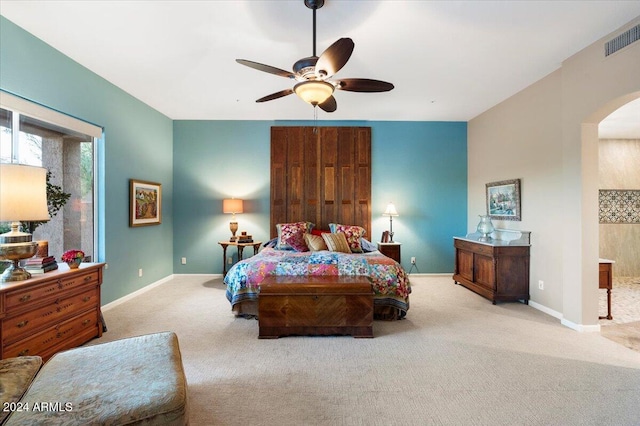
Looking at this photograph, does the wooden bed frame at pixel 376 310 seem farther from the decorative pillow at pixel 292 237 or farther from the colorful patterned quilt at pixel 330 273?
the decorative pillow at pixel 292 237

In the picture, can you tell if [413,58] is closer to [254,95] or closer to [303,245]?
[254,95]

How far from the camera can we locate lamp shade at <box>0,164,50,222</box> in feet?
6.70

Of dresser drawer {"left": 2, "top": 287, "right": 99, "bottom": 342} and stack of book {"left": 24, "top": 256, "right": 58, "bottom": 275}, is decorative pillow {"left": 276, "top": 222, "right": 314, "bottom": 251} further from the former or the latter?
stack of book {"left": 24, "top": 256, "right": 58, "bottom": 275}

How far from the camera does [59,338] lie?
2.50 meters

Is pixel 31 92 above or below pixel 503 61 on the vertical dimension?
below

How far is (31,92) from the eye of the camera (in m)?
Answer: 2.84

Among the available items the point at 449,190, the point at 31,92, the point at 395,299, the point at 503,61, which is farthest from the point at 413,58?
the point at 31,92

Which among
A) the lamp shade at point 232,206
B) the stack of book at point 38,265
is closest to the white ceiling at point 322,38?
the lamp shade at point 232,206

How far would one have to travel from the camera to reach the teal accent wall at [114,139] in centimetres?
279

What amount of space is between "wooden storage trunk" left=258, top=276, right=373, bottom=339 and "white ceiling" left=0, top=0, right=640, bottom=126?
2.49 m

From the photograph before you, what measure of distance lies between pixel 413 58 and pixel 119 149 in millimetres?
4125

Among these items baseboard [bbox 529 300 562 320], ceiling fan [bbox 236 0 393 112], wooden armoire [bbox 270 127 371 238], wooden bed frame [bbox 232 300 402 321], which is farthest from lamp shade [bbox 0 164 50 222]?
baseboard [bbox 529 300 562 320]

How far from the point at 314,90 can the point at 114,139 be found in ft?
10.7

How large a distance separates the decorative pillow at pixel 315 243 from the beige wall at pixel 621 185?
5638 mm
